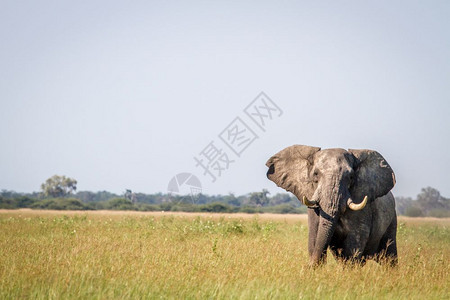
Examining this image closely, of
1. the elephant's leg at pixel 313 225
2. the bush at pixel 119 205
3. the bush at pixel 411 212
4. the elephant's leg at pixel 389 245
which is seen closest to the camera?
the elephant's leg at pixel 313 225

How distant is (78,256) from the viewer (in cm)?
1002

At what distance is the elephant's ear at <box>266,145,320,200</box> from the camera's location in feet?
32.2

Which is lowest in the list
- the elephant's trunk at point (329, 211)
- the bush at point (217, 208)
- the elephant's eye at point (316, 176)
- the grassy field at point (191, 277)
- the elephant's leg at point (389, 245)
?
the grassy field at point (191, 277)

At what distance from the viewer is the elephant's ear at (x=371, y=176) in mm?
9599

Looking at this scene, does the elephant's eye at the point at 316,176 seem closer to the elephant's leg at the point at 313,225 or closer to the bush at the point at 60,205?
the elephant's leg at the point at 313,225

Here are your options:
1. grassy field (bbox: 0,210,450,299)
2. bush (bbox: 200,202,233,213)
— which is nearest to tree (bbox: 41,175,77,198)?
bush (bbox: 200,202,233,213)

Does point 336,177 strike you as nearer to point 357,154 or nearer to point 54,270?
point 357,154

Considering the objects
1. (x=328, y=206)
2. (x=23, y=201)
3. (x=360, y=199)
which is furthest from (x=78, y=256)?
(x=23, y=201)

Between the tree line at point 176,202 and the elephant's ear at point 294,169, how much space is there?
154 feet

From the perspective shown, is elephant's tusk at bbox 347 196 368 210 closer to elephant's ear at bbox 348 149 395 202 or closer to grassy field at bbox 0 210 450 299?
elephant's ear at bbox 348 149 395 202

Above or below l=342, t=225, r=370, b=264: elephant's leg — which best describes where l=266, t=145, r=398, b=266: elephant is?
above

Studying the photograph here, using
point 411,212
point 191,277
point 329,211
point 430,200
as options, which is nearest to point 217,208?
point 411,212

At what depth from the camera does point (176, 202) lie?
310ft

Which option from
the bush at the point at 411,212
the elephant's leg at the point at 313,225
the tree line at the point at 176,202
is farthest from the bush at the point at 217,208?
the elephant's leg at the point at 313,225
